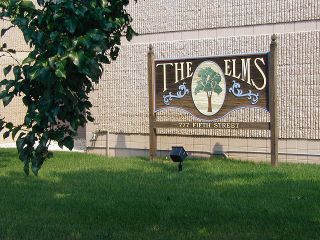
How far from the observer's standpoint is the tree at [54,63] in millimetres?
4621

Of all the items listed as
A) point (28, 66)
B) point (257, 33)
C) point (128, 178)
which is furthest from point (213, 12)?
point (28, 66)

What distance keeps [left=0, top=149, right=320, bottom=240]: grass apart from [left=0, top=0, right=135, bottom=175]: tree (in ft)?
10.5

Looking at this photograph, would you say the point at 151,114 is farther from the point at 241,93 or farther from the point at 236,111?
the point at 241,93

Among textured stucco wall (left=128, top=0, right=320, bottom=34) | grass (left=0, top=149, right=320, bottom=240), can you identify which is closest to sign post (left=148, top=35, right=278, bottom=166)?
textured stucco wall (left=128, top=0, right=320, bottom=34)

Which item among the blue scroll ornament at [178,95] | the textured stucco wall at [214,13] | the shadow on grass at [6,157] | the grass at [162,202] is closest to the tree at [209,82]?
the blue scroll ornament at [178,95]

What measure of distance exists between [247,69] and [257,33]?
1255 millimetres

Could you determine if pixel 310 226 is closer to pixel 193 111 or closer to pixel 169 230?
pixel 169 230

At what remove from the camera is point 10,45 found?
946 inches

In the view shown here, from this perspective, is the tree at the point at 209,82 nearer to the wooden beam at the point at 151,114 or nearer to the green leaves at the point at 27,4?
the wooden beam at the point at 151,114

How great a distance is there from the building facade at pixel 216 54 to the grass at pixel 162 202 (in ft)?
4.42

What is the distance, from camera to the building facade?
1520 cm

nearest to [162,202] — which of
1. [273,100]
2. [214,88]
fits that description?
[273,100]

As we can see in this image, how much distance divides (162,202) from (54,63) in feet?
19.4

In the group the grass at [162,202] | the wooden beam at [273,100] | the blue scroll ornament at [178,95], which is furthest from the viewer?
the blue scroll ornament at [178,95]
